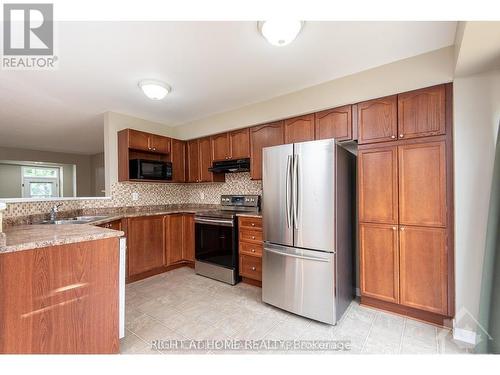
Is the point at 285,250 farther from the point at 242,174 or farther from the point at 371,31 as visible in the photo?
the point at 371,31

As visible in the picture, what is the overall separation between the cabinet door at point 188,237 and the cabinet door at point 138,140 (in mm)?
1219

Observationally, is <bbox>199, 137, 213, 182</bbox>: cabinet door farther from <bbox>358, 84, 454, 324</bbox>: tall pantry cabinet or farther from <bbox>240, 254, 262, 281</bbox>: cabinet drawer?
<bbox>358, 84, 454, 324</bbox>: tall pantry cabinet

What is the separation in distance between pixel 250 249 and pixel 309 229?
0.98 metres

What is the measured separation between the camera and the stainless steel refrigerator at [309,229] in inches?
78.0

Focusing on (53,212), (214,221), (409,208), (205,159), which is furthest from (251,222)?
(53,212)

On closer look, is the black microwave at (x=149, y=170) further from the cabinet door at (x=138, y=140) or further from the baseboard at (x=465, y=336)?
the baseboard at (x=465, y=336)

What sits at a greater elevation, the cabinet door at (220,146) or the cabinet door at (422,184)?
the cabinet door at (220,146)

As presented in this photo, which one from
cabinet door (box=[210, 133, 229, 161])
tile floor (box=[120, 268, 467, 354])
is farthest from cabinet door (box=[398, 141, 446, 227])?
cabinet door (box=[210, 133, 229, 161])

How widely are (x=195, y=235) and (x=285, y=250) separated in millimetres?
1569

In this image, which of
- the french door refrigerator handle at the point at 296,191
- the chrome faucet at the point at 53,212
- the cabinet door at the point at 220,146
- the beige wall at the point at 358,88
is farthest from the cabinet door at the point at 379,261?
the chrome faucet at the point at 53,212

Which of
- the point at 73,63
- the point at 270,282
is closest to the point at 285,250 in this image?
the point at 270,282

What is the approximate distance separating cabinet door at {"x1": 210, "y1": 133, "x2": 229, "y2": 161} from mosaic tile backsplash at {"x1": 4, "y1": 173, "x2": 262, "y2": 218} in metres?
0.39

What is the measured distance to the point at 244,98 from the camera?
114 inches

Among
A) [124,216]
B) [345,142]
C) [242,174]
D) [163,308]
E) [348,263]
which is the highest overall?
[345,142]
